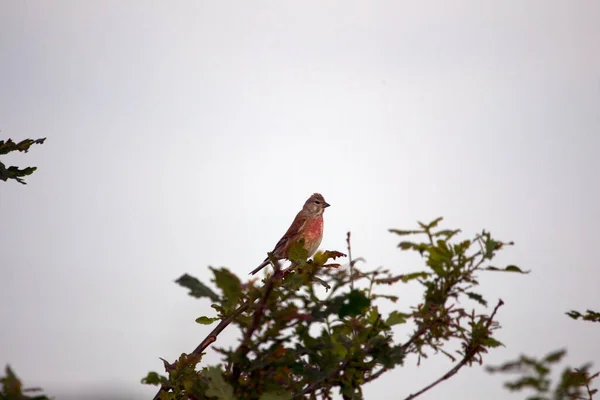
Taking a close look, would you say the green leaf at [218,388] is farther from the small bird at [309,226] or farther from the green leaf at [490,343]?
the small bird at [309,226]

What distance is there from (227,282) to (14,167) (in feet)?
8.68

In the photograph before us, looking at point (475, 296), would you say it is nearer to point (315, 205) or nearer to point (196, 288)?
point (196, 288)

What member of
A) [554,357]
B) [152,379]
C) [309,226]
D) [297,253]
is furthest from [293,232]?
[554,357]

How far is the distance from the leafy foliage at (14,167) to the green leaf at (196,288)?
241cm

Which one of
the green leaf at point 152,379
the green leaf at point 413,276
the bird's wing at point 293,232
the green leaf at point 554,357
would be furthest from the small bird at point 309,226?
the green leaf at point 554,357

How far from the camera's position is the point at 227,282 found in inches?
82.5

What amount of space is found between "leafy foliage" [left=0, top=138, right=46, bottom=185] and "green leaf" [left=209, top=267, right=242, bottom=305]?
2488mm

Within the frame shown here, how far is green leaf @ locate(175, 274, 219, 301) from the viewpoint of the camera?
82.8 inches

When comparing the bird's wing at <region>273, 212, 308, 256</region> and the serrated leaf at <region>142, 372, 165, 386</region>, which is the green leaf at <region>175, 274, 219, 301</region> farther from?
the bird's wing at <region>273, 212, 308, 256</region>

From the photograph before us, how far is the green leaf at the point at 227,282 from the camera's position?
82.0 inches

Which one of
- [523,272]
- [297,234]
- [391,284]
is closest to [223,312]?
[391,284]

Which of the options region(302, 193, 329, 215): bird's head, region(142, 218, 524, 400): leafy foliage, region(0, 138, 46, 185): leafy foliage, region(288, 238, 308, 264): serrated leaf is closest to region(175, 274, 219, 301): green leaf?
region(142, 218, 524, 400): leafy foliage

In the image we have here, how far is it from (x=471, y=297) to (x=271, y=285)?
72 centimetres

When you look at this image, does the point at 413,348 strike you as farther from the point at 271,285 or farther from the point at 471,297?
the point at 271,285
